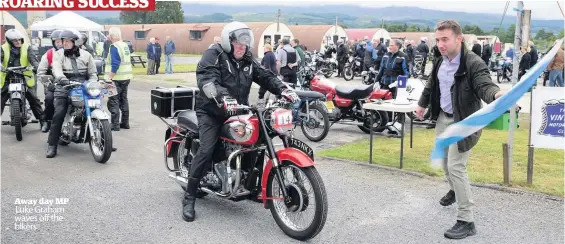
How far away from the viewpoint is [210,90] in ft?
14.2

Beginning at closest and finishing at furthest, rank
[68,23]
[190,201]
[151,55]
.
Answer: [190,201] → [151,55] → [68,23]

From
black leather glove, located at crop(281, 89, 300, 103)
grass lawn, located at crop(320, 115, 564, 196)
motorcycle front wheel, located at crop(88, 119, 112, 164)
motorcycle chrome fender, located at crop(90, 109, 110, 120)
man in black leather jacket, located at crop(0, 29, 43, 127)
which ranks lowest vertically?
grass lawn, located at crop(320, 115, 564, 196)

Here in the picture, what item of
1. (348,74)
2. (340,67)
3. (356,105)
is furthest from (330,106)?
(340,67)

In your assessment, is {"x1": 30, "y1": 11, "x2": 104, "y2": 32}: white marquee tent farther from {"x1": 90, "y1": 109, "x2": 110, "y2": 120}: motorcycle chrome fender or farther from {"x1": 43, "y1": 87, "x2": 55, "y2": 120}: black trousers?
{"x1": 90, "y1": 109, "x2": 110, "y2": 120}: motorcycle chrome fender

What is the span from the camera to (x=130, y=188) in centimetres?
577

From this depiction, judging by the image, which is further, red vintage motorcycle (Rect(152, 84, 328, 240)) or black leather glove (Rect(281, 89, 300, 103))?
black leather glove (Rect(281, 89, 300, 103))

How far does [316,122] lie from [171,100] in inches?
145

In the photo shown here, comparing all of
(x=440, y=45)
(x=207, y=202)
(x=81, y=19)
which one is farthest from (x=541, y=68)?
(x=81, y=19)

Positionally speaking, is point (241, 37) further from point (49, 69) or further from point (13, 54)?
point (13, 54)

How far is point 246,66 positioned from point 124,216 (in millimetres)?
1766

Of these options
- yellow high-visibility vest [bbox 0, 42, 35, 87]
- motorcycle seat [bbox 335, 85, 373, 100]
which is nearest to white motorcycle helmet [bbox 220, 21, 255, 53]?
motorcycle seat [bbox 335, 85, 373, 100]

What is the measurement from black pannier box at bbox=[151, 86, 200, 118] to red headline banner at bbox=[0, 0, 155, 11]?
3.21 m

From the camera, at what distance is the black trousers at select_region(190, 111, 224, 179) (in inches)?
184

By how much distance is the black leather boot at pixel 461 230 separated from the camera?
4368 millimetres
